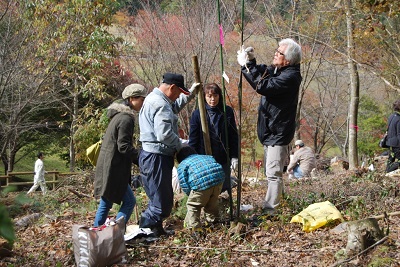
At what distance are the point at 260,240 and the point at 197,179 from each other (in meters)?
0.85

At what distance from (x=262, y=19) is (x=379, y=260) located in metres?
13.3

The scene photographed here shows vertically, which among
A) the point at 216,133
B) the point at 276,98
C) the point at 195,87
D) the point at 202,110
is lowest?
the point at 216,133

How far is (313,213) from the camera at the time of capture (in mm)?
5398

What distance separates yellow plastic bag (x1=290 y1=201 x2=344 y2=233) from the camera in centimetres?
525

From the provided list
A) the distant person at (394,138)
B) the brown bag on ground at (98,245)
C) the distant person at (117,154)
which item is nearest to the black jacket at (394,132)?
the distant person at (394,138)

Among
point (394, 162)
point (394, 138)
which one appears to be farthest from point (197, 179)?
point (394, 138)

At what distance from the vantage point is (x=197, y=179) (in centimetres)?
511

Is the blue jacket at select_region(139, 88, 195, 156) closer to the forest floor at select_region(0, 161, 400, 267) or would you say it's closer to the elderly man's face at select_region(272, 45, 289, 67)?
the forest floor at select_region(0, 161, 400, 267)

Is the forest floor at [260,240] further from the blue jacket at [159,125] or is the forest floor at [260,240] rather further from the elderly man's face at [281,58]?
the elderly man's face at [281,58]

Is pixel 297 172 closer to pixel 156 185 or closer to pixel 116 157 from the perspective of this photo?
pixel 156 185

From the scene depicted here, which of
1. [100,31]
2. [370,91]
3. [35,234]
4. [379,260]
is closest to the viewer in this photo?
[379,260]

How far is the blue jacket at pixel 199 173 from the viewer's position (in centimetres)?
511

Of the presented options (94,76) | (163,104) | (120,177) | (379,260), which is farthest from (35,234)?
(94,76)

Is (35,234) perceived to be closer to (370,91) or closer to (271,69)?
(271,69)
